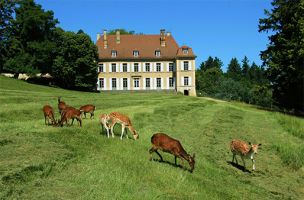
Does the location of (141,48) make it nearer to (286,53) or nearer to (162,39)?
(162,39)

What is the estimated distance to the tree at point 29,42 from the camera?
81750 millimetres

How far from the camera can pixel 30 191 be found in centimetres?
1150

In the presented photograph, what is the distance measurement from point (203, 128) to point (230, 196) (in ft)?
51.5

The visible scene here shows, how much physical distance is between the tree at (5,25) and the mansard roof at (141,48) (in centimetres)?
2427

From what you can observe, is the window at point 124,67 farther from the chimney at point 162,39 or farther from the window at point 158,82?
the chimney at point 162,39

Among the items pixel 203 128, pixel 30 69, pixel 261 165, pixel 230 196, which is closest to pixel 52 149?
pixel 230 196

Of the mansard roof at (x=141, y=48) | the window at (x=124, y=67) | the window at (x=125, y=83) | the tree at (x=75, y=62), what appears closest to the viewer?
the tree at (x=75, y=62)

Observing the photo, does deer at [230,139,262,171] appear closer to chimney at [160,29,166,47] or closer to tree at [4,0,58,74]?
tree at [4,0,58,74]

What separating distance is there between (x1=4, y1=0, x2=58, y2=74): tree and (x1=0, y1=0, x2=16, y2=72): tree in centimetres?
71

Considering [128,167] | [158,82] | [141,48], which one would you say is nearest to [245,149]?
[128,167]

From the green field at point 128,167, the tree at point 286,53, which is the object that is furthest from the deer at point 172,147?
the tree at point 286,53

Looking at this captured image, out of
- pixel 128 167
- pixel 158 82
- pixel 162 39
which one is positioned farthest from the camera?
pixel 162 39

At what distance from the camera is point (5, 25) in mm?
84688

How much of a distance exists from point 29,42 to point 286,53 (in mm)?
50392
